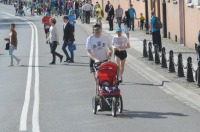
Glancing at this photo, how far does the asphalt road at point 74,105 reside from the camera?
14.2 meters

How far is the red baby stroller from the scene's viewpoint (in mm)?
15180

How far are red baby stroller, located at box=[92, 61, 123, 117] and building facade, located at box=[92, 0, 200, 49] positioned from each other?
17402mm

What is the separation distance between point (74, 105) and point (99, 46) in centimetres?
147

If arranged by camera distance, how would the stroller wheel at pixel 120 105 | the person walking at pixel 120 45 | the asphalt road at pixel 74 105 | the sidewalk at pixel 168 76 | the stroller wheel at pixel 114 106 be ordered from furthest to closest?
the person walking at pixel 120 45 → the sidewalk at pixel 168 76 → the stroller wheel at pixel 120 105 → the stroller wheel at pixel 114 106 → the asphalt road at pixel 74 105

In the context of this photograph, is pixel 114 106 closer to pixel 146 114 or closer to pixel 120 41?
pixel 146 114

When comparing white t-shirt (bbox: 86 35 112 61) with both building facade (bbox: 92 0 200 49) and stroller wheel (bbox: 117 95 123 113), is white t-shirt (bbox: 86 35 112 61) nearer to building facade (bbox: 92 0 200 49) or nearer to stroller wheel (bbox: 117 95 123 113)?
stroller wheel (bbox: 117 95 123 113)

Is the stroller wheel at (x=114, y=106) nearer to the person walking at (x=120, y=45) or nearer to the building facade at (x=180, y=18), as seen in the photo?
the person walking at (x=120, y=45)

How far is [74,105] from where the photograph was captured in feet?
57.0

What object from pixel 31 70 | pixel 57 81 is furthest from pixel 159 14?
pixel 57 81

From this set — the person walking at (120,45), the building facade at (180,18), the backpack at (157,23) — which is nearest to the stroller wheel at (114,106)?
the person walking at (120,45)

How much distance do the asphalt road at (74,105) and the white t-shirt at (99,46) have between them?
1.16 metres

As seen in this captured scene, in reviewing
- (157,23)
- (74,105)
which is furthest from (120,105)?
(157,23)

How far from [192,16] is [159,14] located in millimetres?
9895

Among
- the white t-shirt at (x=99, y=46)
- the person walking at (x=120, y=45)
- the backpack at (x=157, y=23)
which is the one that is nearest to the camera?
the white t-shirt at (x=99, y=46)
